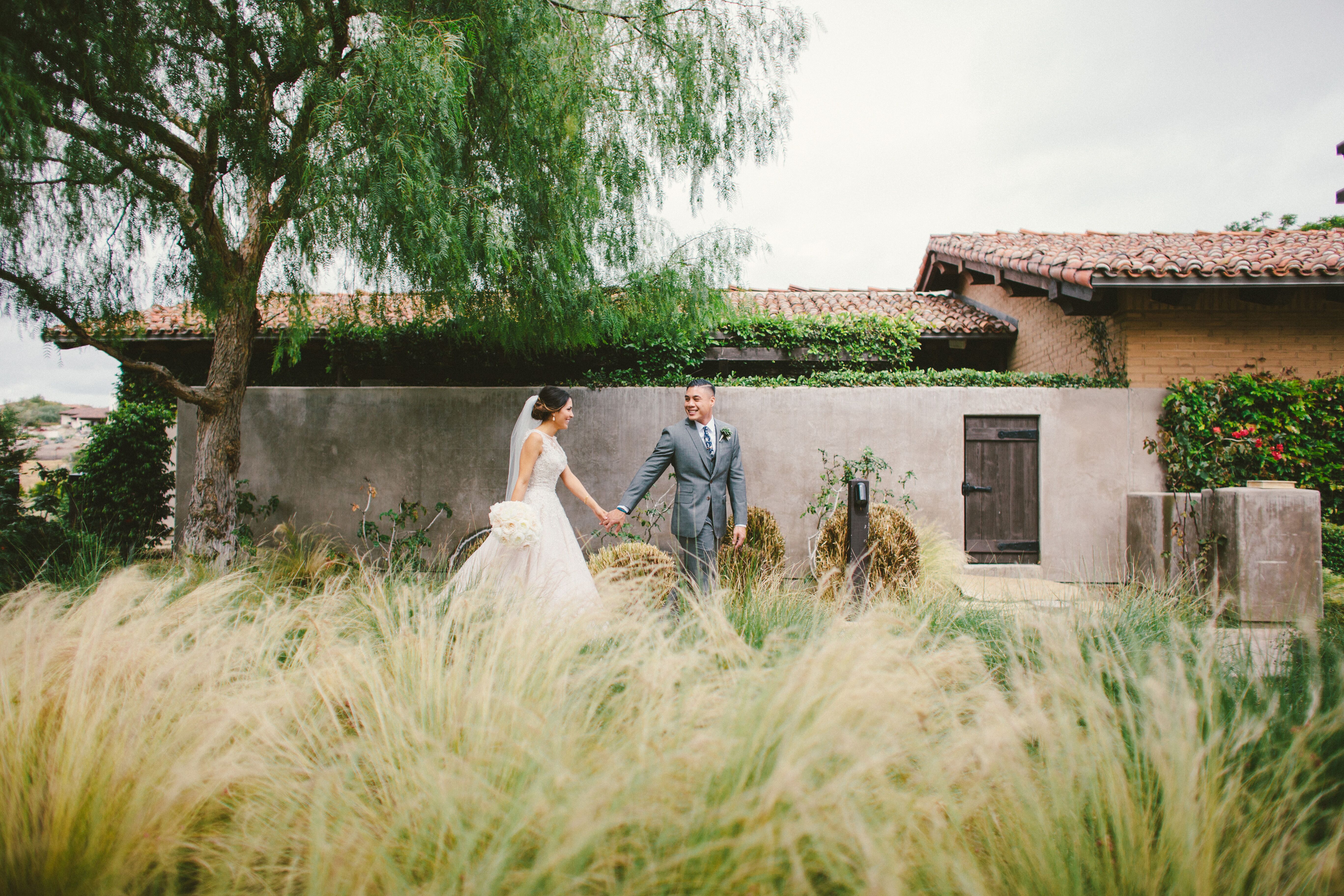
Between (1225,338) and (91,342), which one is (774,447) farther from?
(91,342)

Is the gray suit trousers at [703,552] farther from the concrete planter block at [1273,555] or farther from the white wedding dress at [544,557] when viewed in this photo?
the concrete planter block at [1273,555]

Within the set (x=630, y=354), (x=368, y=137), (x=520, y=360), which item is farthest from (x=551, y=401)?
(x=520, y=360)

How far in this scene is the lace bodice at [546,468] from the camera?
15.7 ft

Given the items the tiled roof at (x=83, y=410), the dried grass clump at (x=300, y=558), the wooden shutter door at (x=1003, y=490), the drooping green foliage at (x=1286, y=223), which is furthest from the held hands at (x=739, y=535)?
the tiled roof at (x=83, y=410)

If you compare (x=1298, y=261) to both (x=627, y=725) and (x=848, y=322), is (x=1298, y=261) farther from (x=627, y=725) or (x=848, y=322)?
(x=627, y=725)

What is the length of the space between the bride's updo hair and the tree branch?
117 inches

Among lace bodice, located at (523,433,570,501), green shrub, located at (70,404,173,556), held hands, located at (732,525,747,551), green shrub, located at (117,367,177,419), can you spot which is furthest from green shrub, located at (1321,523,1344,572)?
green shrub, located at (117,367,177,419)

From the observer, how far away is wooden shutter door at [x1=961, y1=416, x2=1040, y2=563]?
24.1 feet

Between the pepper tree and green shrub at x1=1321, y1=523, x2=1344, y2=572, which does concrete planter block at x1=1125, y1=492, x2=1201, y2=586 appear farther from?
the pepper tree

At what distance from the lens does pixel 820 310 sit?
1038 cm

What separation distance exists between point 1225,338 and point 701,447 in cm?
700

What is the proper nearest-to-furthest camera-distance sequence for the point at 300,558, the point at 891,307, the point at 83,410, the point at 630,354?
1. the point at 300,558
2. the point at 630,354
3. the point at 891,307
4. the point at 83,410

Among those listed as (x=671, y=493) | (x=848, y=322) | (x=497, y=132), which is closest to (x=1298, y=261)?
(x=848, y=322)

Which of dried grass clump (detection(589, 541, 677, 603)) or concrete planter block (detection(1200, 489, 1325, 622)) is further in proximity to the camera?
concrete planter block (detection(1200, 489, 1325, 622))
